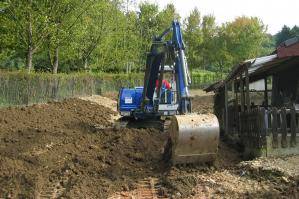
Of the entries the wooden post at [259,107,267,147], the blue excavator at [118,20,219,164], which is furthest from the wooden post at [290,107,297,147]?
the blue excavator at [118,20,219,164]

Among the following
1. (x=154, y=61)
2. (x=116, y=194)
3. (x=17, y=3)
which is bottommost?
(x=116, y=194)

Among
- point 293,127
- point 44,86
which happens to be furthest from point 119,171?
point 44,86

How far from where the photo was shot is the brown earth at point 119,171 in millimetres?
9609

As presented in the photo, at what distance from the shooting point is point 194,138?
10.8m

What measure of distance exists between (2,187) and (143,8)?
48891mm

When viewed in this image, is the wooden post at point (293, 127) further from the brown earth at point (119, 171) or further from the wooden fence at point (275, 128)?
the brown earth at point (119, 171)

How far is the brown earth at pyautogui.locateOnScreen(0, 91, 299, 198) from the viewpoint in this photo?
961 centimetres

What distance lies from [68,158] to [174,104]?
5784 millimetres

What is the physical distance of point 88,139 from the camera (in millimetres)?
15523

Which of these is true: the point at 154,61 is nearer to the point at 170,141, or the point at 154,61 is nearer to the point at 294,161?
the point at 170,141

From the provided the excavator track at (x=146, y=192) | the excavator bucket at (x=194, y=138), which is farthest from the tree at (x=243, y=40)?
the excavator track at (x=146, y=192)

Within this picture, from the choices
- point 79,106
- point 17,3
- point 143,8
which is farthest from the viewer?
point 143,8

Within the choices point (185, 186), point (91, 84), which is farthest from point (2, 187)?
point (91, 84)

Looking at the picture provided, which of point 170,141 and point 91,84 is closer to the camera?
point 170,141
